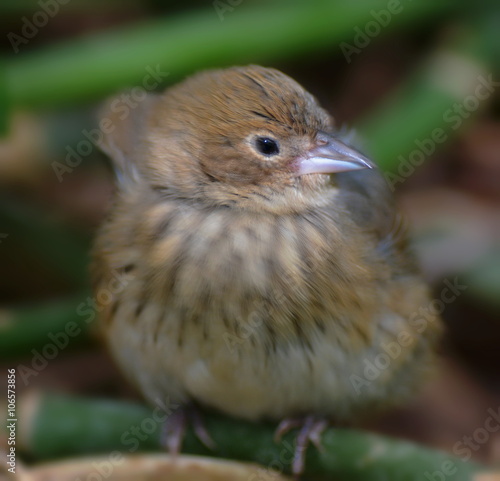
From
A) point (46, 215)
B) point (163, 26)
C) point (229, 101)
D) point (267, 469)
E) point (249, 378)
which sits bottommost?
point (46, 215)

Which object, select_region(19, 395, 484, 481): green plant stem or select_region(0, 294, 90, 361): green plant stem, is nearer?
select_region(19, 395, 484, 481): green plant stem

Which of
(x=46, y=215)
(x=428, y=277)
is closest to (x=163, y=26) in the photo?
(x=46, y=215)

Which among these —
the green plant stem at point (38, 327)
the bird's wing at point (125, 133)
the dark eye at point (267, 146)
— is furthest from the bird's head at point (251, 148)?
the green plant stem at point (38, 327)

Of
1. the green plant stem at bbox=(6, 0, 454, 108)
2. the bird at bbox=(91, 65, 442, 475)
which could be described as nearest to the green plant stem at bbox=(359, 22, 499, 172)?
the green plant stem at bbox=(6, 0, 454, 108)

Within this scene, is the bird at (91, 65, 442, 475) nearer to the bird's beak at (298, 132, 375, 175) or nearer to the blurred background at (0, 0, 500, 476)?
the bird's beak at (298, 132, 375, 175)

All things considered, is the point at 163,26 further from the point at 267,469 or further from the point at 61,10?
Result: the point at 267,469

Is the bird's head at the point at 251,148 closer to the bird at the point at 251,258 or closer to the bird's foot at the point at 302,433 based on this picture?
the bird at the point at 251,258
